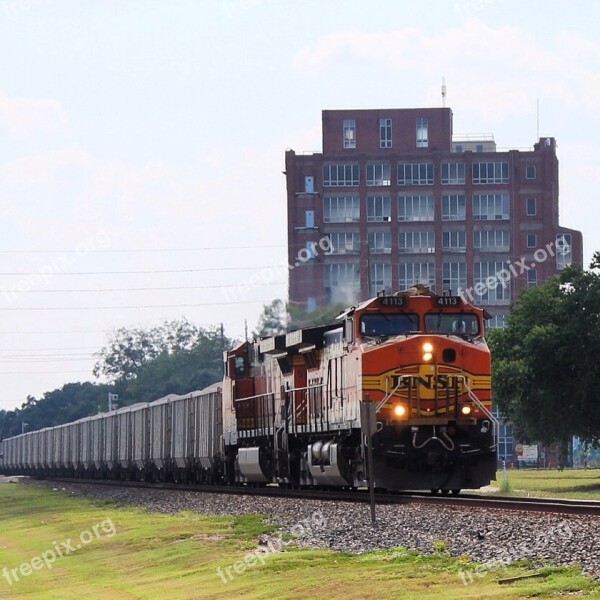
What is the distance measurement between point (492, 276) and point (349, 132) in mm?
19361

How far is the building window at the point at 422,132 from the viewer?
125 meters

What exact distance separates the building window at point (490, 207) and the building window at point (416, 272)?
255 inches

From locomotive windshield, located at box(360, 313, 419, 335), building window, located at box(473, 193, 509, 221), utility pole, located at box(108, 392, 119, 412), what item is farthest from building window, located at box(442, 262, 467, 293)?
locomotive windshield, located at box(360, 313, 419, 335)

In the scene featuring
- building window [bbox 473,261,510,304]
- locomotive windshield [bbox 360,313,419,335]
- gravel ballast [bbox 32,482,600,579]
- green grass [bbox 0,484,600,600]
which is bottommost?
green grass [bbox 0,484,600,600]

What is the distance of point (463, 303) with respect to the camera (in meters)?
28.6

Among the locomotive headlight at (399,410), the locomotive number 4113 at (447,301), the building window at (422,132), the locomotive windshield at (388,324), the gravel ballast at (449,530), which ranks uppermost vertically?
the building window at (422,132)

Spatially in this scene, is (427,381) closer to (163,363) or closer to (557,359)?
(557,359)

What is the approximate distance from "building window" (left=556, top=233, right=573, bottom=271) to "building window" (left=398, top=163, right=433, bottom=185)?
13425 mm

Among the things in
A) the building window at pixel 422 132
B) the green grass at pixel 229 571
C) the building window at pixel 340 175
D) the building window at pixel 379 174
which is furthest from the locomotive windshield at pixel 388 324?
the building window at pixel 422 132

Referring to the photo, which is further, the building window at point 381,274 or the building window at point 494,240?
the building window at point 494,240

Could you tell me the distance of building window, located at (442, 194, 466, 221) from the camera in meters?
125

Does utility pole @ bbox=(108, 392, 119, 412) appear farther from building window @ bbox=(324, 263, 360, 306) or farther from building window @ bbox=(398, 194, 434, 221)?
building window @ bbox=(398, 194, 434, 221)

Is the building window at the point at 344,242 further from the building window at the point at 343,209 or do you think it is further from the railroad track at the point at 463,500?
the railroad track at the point at 463,500

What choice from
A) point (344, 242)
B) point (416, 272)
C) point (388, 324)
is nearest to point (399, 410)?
point (388, 324)
